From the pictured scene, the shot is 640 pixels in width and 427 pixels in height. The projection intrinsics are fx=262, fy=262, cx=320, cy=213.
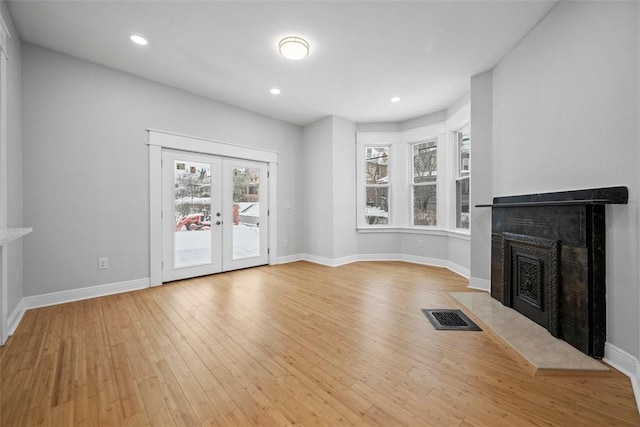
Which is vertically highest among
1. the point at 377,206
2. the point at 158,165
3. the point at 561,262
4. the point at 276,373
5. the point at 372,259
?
the point at 158,165

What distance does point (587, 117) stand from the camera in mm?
2117

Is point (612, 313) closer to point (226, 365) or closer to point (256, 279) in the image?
point (226, 365)

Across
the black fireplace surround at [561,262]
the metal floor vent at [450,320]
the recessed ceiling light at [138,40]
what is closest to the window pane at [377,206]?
the black fireplace surround at [561,262]

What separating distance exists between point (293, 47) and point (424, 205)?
12.7ft

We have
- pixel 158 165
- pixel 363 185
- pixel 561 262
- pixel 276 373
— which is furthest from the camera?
pixel 363 185

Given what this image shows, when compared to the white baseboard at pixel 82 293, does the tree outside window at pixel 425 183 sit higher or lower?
higher

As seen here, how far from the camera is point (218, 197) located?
4504 millimetres

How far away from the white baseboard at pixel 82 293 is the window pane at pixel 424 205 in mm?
4935

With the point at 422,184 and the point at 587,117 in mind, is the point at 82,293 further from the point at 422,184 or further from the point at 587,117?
the point at 422,184

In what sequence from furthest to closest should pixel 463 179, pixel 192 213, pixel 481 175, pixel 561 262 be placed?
pixel 463 179, pixel 192 213, pixel 481 175, pixel 561 262

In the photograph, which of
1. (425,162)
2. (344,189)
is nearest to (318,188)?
(344,189)

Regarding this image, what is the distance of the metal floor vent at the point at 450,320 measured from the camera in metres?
2.49

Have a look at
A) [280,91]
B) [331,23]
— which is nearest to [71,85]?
[280,91]

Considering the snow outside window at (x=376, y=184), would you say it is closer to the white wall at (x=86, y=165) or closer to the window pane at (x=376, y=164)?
the window pane at (x=376, y=164)
